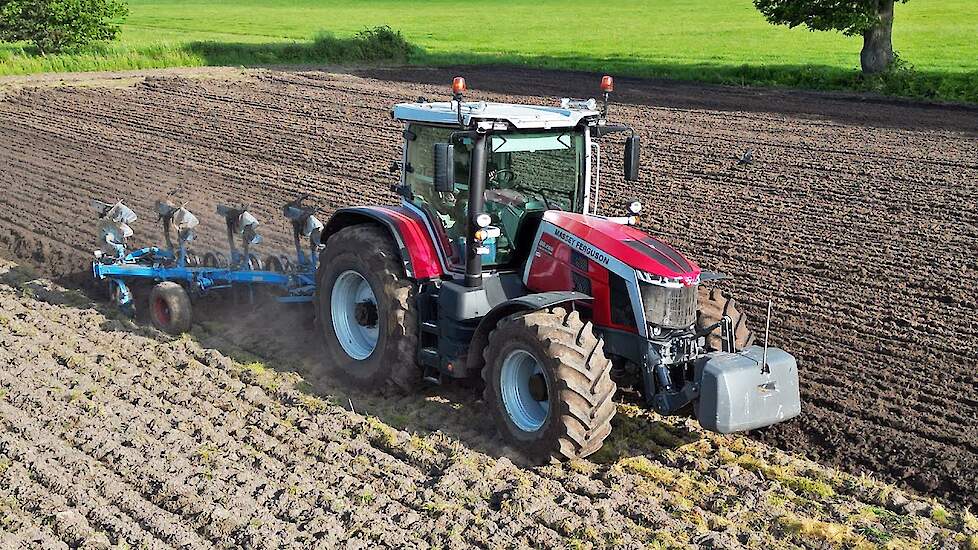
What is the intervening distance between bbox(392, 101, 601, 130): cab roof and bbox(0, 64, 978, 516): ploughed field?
2.12m

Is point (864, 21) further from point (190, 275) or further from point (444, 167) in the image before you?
point (444, 167)

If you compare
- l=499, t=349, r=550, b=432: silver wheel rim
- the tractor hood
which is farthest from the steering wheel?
l=499, t=349, r=550, b=432: silver wheel rim

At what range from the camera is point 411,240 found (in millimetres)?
7594

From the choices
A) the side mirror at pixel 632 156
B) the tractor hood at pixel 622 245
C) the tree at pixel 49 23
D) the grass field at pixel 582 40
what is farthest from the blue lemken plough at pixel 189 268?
the tree at pixel 49 23

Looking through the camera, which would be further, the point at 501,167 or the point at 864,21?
the point at 864,21

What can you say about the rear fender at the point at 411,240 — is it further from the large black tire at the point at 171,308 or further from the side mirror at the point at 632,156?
the large black tire at the point at 171,308

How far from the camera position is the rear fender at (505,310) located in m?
6.63

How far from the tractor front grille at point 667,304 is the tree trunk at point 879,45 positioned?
2259 centimetres

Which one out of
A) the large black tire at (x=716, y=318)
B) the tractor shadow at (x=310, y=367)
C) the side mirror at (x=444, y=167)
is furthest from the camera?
the tractor shadow at (x=310, y=367)

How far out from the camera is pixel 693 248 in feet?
39.2

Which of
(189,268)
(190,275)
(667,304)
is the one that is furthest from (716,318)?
(189,268)

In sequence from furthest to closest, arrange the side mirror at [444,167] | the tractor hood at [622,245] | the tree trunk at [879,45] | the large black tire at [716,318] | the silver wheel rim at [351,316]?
the tree trunk at [879,45], the silver wheel rim at [351,316], the large black tire at [716,318], the tractor hood at [622,245], the side mirror at [444,167]

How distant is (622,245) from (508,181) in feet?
3.64

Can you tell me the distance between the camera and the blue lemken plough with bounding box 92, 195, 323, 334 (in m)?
9.11
